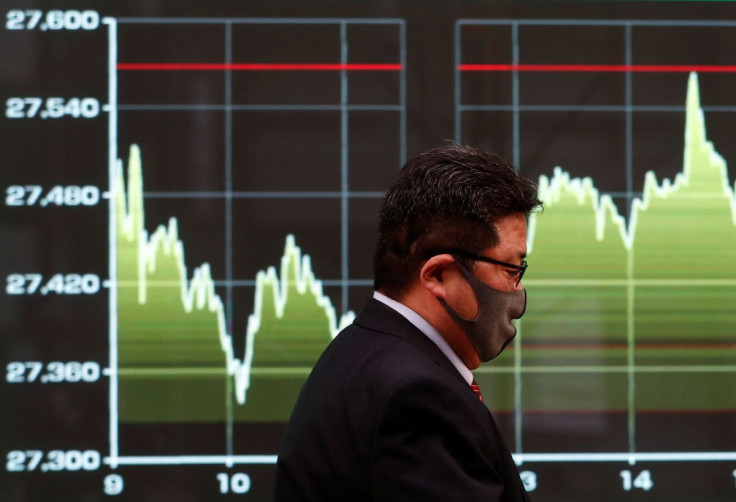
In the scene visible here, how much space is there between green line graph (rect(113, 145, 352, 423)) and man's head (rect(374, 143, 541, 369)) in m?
1.90

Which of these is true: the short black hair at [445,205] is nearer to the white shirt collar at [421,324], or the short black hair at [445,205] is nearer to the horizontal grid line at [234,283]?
the white shirt collar at [421,324]

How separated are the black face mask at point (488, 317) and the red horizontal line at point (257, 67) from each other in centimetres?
194

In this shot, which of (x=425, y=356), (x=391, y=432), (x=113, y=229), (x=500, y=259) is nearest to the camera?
(x=391, y=432)

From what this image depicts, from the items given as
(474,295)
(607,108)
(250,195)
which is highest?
(607,108)

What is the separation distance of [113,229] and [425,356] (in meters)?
2.25

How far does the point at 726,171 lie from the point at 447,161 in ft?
7.63

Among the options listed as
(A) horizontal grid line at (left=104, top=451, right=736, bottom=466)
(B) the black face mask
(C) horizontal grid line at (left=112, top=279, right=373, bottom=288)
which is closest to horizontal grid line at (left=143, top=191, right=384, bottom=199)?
(C) horizontal grid line at (left=112, top=279, right=373, bottom=288)

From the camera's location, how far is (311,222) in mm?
3859

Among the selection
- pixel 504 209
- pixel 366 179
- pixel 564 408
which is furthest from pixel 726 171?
pixel 504 209

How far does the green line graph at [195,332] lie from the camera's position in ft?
12.6

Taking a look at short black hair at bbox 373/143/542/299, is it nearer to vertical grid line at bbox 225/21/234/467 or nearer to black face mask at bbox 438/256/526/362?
black face mask at bbox 438/256/526/362

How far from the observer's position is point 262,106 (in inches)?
152

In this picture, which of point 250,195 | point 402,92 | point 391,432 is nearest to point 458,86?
point 402,92

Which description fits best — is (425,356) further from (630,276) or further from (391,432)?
(630,276)
